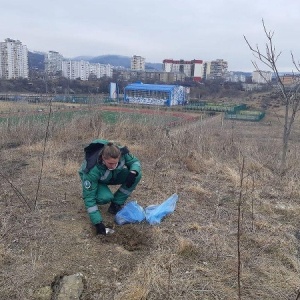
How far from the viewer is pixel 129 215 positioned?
315 centimetres

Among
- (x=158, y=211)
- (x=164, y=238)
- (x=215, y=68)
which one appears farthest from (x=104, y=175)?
(x=215, y=68)

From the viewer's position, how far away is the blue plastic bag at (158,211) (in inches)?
126

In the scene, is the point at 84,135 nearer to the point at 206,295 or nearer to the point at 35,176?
the point at 35,176

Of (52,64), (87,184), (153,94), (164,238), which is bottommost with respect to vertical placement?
(164,238)

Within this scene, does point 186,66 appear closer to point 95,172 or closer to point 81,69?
point 81,69

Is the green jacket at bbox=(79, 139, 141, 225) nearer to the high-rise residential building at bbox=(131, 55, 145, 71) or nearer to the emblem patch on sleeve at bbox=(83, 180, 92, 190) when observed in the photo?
the emblem patch on sleeve at bbox=(83, 180, 92, 190)

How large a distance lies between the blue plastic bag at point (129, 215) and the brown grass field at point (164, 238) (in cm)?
9

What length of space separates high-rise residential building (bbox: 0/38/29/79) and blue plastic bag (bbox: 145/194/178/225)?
5513 centimetres

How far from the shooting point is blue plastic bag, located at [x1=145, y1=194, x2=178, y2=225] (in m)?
3.20

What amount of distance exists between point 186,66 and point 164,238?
262 feet

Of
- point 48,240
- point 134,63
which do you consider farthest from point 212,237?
point 134,63

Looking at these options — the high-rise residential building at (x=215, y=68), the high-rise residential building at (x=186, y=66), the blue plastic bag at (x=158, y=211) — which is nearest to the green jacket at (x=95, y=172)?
the blue plastic bag at (x=158, y=211)

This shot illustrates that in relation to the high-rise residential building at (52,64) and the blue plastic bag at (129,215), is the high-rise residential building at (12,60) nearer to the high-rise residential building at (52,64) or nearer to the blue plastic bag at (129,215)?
the high-rise residential building at (52,64)

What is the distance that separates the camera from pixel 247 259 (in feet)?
8.50
